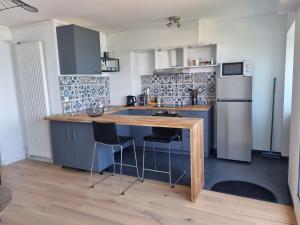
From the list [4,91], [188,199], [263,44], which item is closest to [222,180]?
[188,199]

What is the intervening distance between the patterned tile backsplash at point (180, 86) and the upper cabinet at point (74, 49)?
142 centimetres

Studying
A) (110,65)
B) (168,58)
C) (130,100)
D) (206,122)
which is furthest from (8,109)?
(206,122)

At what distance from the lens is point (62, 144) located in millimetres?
3520

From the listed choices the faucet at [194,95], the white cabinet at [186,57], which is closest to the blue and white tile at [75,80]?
the white cabinet at [186,57]

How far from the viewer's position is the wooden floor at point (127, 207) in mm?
2227

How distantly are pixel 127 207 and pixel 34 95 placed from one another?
2561 millimetres

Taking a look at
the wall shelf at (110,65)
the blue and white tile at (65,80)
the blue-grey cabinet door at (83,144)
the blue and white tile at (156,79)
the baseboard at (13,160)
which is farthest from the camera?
the blue and white tile at (156,79)

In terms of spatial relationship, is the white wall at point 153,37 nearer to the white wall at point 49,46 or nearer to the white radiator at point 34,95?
the white wall at point 49,46

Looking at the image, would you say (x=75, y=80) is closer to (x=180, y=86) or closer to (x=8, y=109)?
Result: (x=8, y=109)

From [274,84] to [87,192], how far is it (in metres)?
3.33

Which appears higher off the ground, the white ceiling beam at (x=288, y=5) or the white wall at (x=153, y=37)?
the white wall at (x=153, y=37)

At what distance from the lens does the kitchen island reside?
2491mm

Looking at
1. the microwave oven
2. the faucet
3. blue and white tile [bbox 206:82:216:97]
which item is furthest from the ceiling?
the faucet

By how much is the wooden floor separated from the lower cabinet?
32 cm
